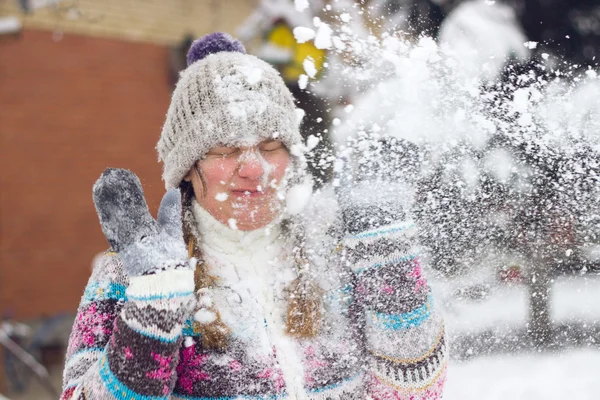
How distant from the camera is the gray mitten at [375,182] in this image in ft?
4.44

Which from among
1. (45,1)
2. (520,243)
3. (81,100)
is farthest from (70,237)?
(520,243)

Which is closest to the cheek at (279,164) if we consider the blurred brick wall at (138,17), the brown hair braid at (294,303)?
the brown hair braid at (294,303)

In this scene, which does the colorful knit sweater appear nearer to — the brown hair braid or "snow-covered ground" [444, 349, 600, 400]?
the brown hair braid

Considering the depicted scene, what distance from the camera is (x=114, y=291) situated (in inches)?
49.6

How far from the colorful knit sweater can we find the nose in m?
0.17

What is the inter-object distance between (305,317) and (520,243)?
1686 millimetres

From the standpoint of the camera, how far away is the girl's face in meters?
1.29

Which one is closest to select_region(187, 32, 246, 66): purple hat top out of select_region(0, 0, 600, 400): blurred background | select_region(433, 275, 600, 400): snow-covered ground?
select_region(0, 0, 600, 400): blurred background

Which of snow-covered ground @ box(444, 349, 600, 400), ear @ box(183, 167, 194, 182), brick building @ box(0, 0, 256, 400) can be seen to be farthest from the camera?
brick building @ box(0, 0, 256, 400)

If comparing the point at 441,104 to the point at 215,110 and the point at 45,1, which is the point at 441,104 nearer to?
the point at 215,110

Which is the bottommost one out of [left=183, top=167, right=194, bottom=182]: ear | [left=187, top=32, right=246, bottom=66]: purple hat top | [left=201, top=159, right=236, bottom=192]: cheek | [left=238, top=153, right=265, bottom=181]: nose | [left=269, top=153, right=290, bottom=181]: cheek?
[left=183, top=167, right=194, bottom=182]: ear

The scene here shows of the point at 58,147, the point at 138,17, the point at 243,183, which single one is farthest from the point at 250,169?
the point at 138,17

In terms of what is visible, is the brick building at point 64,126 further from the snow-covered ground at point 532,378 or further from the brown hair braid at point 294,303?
the brown hair braid at point 294,303

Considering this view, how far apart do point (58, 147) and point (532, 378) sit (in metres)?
5.26
